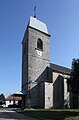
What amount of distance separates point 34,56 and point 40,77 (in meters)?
4.66

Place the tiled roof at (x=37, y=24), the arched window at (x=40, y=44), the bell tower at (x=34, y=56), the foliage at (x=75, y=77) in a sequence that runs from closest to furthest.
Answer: the foliage at (x=75, y=77) < the bell tower at (x=34, y=56) < the arched window at (x=40, y=44) < the tiled roof at (x=37, y=24)

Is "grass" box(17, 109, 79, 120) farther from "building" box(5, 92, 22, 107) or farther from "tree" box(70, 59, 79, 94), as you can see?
"building" box(5, 92, 22, 107)

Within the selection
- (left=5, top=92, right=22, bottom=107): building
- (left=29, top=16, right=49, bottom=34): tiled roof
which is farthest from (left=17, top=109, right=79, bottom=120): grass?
(left=29, top=16, right=49, bottom=34): tiled roof

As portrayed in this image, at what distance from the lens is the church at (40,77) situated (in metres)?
48.8

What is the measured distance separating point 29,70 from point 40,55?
479cm

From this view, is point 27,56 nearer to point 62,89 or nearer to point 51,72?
point 51,72

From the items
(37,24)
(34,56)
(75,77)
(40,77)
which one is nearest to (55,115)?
(75,77)

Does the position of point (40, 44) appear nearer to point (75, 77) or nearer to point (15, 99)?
point (15, 99)

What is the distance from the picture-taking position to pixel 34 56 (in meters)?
51.2

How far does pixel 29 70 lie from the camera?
163ft

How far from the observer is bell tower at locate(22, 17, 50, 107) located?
1953 inches

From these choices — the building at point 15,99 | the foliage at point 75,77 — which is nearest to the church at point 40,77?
the building at point 15,99

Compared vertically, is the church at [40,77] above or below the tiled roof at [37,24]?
below

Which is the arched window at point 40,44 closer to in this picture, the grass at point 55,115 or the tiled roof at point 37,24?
the tiled roof at point 37,24
